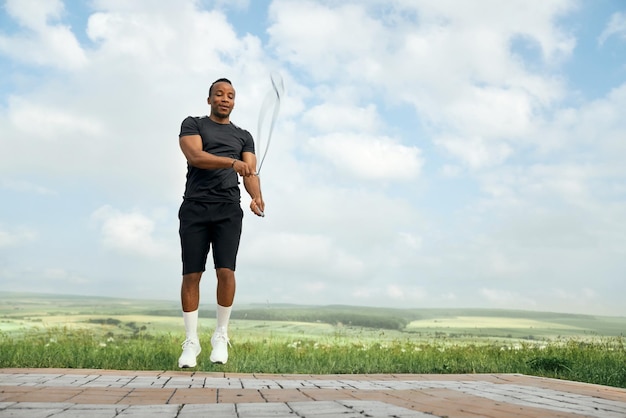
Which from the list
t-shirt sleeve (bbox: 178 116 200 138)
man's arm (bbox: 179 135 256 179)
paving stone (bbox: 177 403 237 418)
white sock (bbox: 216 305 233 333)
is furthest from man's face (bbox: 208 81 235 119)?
paving stone (bbox: 177 403 237 418)

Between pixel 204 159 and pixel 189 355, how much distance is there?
167cm

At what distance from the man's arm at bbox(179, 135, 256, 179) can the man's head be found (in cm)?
33

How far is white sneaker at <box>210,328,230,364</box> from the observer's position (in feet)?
16.9

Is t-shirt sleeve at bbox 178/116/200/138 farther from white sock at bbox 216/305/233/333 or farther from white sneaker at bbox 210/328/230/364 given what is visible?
white sneaker at bbox 210/328/230/364

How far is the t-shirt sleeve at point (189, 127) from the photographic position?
512 cm

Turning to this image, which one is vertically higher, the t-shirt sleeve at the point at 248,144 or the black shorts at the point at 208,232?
the t-shirt sleeve at the point at 248,144

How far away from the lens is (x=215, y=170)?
5066 millimetres

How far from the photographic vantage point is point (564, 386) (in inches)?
187

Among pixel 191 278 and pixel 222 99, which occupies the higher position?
pixel 222 99

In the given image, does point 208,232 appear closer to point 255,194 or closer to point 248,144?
point 255,194

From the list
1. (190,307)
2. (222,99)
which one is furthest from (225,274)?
(222,99)

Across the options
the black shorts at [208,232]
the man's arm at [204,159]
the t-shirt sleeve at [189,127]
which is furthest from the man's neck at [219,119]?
the black shorts at [208,232]

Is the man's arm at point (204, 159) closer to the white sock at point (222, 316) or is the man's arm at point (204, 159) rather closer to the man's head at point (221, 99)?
the man's head at point (221, 99)

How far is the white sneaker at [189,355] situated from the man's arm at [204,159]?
1.53 m
